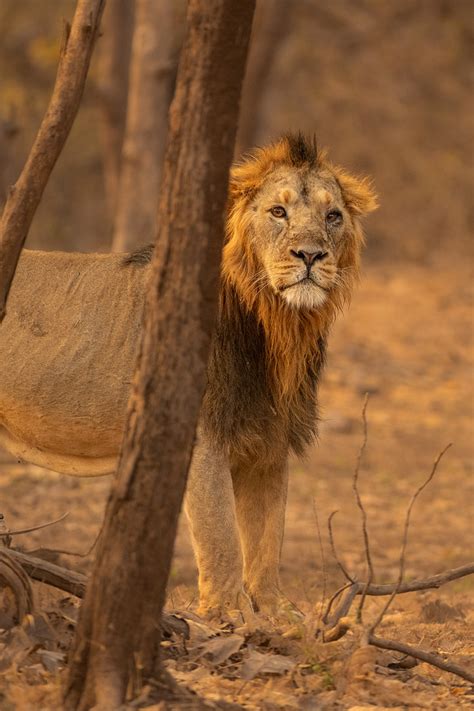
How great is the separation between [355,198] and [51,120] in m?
1.76

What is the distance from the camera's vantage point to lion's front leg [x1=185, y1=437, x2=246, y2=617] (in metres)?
5.01

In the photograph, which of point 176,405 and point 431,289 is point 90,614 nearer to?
point 176,405

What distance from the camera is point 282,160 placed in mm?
5418

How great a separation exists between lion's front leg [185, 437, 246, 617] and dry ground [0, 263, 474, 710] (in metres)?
0.30

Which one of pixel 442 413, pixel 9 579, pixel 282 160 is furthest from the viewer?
pixel 442 413

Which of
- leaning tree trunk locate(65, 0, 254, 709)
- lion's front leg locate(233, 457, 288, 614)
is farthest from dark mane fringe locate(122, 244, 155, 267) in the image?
leaning tree trunk locate(65, 0, 254, 709)

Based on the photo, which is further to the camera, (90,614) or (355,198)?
(355,198)

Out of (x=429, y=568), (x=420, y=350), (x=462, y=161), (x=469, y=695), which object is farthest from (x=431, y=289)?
(x=469, y=695)

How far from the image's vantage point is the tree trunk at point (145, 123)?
432 inches

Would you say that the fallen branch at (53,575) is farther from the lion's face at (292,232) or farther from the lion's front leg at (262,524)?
the lion's face at (292,232)

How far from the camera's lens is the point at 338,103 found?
19266 mm

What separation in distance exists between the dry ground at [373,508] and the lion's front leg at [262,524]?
0.96 feet

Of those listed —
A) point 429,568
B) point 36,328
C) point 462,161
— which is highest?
point 462,161

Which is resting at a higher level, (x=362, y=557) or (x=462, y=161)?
(x=462, y=161)
